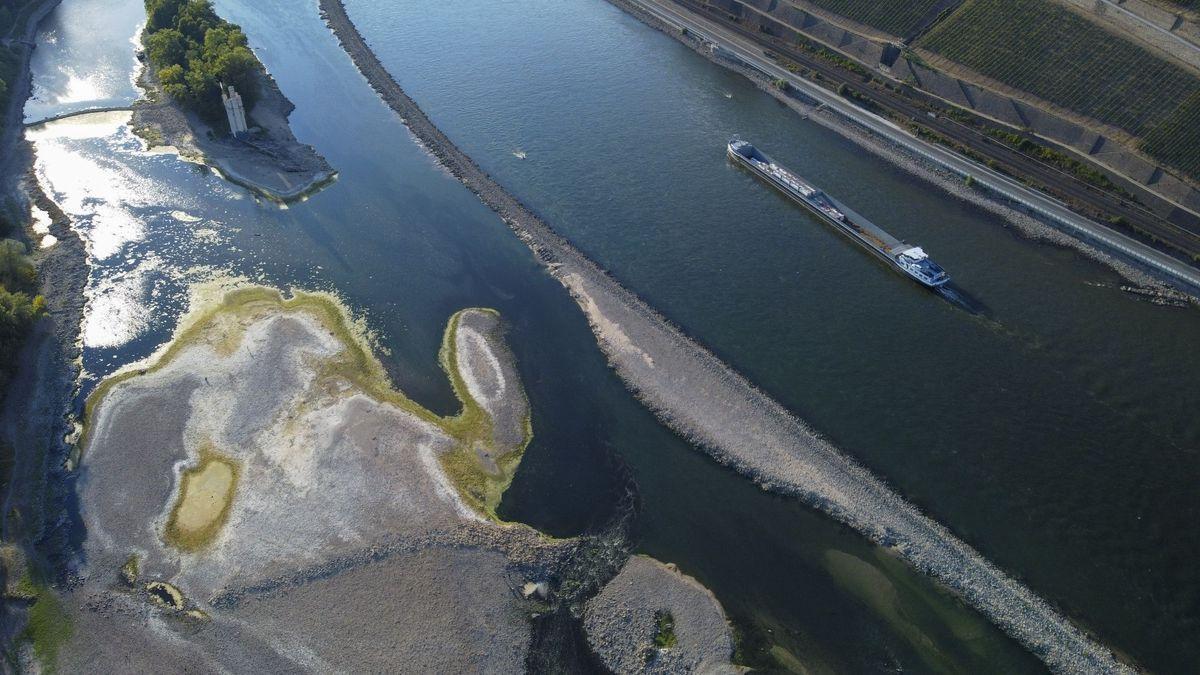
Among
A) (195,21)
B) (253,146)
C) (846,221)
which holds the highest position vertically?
(195,21)

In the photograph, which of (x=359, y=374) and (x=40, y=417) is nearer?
(x=40, y=417)

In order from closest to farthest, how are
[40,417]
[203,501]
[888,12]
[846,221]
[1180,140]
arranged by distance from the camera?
1. [203,501]
2. [40,417]
3. [846,221]
4. [1180,140]
5. [888,12]

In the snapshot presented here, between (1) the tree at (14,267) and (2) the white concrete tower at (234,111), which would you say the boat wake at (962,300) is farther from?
(1) the tree at (14,267)

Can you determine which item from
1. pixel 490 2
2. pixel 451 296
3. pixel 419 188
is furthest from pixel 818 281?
pixel 490 2

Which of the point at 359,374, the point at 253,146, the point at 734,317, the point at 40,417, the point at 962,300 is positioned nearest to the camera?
the point at 40,417

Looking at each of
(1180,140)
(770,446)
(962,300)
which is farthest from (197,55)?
(1180,140)

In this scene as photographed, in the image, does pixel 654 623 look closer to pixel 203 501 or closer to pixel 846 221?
pixel 203 501
